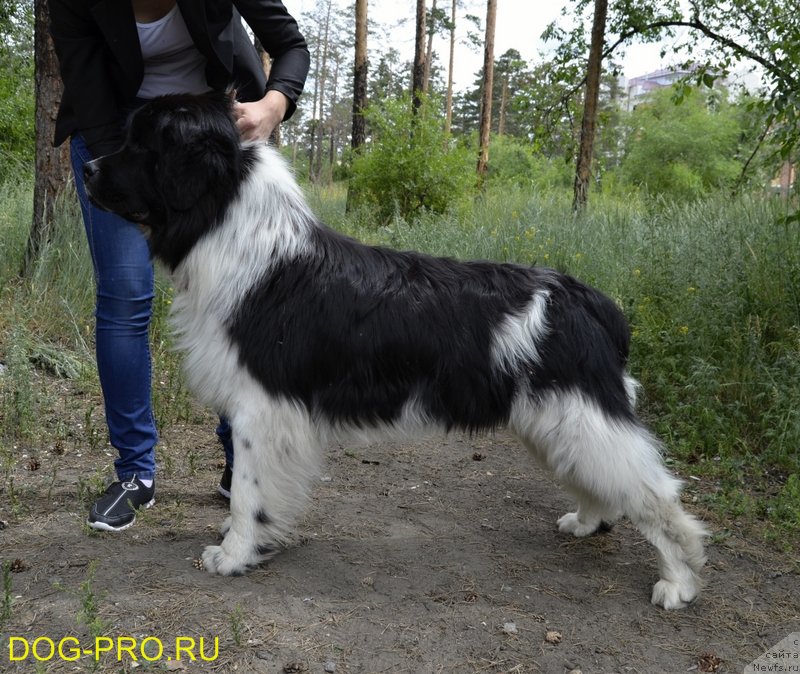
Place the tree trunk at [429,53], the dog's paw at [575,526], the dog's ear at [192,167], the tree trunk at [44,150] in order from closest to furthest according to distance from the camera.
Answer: the dog's ear at [192,167] → the dog's paw at [575,526] → the tree trunk at [44,150] → the tree trunk at [429,53]

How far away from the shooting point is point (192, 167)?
2637mm

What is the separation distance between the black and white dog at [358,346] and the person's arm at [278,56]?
0.21m

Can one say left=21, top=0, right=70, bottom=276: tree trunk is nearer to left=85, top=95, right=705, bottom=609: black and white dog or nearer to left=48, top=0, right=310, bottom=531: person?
left=48, top=0, right=310, bottom=531: person

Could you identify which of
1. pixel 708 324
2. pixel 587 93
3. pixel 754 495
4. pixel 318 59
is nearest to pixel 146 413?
pixel 754 495

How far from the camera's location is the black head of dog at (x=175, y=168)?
8.59ft

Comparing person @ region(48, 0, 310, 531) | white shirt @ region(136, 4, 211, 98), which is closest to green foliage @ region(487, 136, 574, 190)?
person @ region(48, 0, 310, 531)

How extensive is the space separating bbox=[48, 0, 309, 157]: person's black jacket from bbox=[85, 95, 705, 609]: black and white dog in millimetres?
376

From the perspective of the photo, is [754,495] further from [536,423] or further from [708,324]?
[536,423]

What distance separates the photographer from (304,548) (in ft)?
10.5

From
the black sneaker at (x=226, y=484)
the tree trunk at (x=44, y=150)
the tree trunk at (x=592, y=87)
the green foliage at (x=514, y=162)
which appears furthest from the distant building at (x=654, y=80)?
the black sneaker at (x=226, y=484)

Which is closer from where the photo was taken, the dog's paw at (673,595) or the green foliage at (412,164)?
the dog's paw at (673,595)

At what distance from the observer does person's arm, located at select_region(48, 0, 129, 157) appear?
2.94 meters

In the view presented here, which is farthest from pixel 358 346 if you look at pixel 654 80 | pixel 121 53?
pixel 654 80

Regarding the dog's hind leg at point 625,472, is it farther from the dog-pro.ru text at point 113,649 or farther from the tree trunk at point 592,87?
the tree trunk at point 592,87
